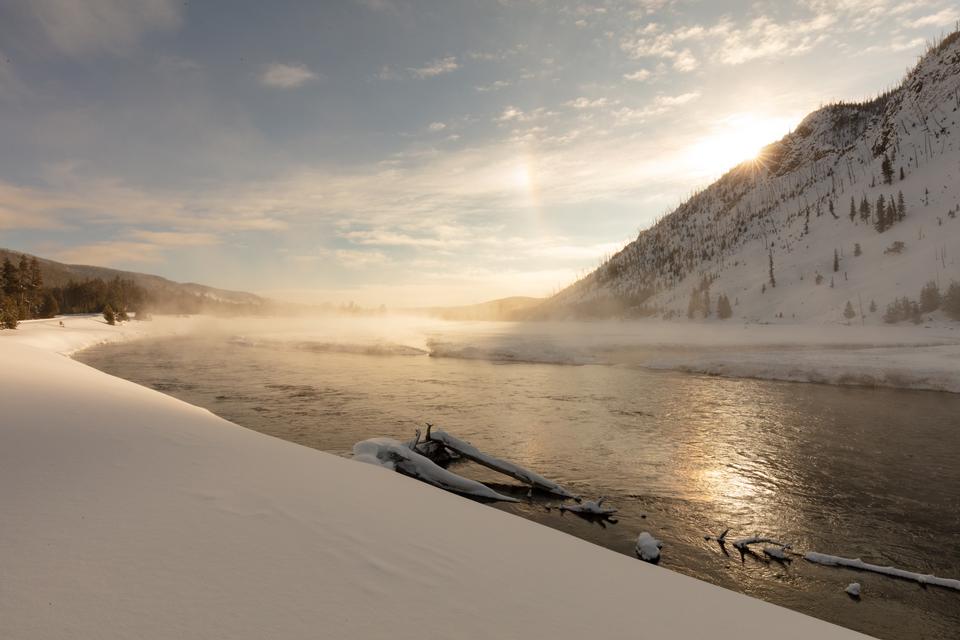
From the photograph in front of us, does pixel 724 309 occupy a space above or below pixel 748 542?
above

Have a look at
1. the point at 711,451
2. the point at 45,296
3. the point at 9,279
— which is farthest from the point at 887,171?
the point at 45,296

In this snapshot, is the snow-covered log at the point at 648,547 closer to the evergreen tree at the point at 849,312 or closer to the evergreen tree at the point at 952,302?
the evergreen tree at the point at 952,302

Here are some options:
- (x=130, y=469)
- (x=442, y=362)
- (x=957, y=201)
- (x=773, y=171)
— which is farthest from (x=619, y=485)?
(x=773, y=171)

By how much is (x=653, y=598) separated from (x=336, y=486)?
3.80 meters

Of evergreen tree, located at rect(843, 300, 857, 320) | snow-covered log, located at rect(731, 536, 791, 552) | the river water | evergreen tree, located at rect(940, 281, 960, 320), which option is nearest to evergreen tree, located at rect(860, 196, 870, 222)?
evergreen tree, located at rect(843, 300, 857, 320)

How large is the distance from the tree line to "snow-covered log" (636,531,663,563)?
2508 inches

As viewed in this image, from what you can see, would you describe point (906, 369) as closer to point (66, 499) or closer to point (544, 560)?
point (544, 560)

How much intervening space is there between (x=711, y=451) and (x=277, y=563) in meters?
14.2

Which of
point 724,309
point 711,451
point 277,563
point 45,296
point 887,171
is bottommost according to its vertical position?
point 711,451

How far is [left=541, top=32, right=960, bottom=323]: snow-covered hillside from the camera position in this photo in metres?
81.1

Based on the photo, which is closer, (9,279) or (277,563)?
(277,563)

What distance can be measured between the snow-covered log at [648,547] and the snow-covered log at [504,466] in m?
2.17

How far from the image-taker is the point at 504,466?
11531mm

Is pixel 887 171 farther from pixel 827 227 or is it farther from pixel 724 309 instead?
pixel 724 309
